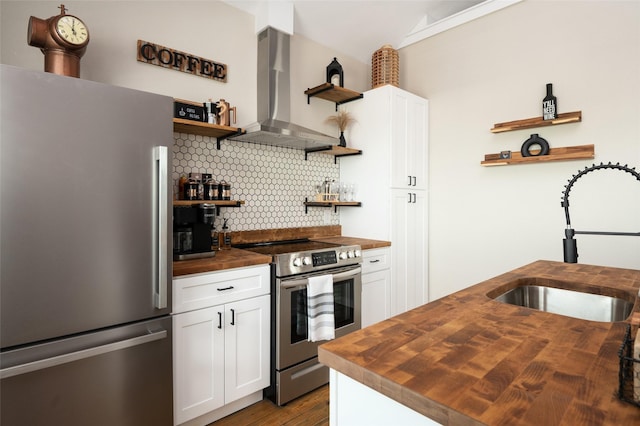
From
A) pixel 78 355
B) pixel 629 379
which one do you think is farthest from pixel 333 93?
pixel 629 379

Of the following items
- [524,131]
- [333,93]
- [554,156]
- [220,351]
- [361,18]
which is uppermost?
[361,18]

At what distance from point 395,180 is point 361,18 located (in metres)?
1.56

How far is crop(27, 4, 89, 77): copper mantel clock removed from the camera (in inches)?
67.6

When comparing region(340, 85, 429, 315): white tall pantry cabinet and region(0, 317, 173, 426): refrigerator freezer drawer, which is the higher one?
region(340, 85, 429, 315): white tall pantry cabinet

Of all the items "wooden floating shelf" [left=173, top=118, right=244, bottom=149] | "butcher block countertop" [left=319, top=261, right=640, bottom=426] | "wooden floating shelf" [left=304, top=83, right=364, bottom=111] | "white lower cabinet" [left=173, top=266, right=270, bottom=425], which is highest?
"wooden floating shelf" [left=304, top=83, right=364, bottom=111]

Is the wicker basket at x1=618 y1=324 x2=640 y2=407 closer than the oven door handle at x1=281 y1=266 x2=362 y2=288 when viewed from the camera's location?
Yes

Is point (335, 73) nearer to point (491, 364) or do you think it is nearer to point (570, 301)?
point (570, 301)

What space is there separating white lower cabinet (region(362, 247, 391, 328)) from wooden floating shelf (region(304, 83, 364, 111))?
1524 mm

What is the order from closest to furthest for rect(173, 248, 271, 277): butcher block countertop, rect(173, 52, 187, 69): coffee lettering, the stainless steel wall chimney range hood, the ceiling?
rect(173, 248, 271, 277): butcher block countertop
rect(173, 52, 187, 69): coffee lettering
the stainless steel wall chimney range hood
the ceiling

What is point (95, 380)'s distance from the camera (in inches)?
61.6

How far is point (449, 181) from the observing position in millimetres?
3484

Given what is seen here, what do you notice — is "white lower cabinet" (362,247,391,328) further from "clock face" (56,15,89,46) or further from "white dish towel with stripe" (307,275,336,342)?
"clock face" (56,15,89,46)

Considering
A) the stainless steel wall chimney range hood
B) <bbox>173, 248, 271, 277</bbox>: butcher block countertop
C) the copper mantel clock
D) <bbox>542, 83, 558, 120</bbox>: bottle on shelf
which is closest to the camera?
the copper mantel clock

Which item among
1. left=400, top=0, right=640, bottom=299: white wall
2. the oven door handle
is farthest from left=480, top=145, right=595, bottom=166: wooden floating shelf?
the oven door handle
